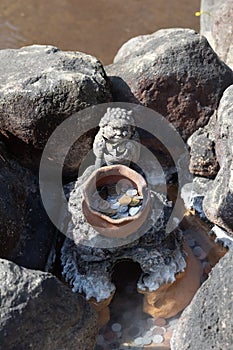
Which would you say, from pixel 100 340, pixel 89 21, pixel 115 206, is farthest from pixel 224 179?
pixel 89 21

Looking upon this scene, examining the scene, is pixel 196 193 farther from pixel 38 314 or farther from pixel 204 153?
pixel 38 314

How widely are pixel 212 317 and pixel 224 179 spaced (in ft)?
2.25

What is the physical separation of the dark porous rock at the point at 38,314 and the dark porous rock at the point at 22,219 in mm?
516

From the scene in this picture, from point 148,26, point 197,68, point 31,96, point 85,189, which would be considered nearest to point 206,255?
point 85,189

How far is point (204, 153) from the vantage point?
2.90 meters

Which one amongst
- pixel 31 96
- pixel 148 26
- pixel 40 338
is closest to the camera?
pixel 40 338

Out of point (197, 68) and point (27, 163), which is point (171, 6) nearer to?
point (197, 68)

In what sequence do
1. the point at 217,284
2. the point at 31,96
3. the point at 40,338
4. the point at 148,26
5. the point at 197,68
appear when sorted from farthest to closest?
the point at 148,26
the point at 197,68
the point at 31,96
the point at 217,284
the point at 40,338

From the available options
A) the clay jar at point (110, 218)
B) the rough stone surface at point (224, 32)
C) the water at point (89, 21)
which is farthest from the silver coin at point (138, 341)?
the water at point (89, 21)

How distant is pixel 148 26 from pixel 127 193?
2.72 m

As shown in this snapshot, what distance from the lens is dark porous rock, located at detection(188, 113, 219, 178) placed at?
2.90 metres

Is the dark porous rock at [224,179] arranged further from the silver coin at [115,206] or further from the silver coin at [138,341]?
the silver coin at [138,341]

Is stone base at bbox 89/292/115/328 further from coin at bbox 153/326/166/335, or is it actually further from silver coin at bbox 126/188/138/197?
silver coin at bbox 126/188/138/197

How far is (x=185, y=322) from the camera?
7.25ft
